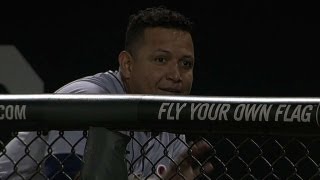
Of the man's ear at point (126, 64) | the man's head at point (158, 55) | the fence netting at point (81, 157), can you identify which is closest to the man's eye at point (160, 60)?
the man's head at point (158, 55)

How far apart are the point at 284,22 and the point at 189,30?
2.03 meters

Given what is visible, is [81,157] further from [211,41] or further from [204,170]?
[211,41]

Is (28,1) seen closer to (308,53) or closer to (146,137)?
(308,53)

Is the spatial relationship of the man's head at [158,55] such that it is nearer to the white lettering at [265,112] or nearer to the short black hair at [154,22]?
the short black hair at [154,22]

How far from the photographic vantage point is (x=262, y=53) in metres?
4.17

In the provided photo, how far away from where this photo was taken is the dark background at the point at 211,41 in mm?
4156

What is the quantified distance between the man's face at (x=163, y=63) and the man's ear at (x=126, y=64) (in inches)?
0.8

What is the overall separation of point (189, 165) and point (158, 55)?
0.52m

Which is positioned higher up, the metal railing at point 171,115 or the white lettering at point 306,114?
A: the white lettering at point 306,114

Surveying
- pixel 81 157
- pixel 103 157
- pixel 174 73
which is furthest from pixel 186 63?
pixel 103 157

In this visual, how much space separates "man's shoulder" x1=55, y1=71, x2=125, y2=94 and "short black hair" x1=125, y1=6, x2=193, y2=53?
0.32 ft

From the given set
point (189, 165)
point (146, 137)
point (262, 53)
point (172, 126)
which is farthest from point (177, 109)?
point (262, 53)

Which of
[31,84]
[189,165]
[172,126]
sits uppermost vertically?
[172,126]

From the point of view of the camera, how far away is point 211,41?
4188 mm
